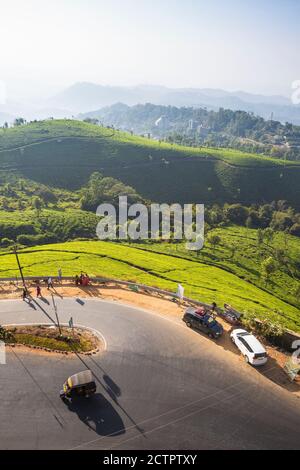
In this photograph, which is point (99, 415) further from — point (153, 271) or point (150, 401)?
point (153, 271)

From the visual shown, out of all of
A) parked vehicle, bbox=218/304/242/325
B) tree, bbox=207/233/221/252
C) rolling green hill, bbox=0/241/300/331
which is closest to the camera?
parked vehicle, bbox=218/304/242/325

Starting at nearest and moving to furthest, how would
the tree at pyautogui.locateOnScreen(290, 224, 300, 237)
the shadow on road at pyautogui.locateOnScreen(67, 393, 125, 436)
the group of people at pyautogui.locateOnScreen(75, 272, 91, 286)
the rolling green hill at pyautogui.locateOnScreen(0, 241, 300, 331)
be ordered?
the shadow on road at pyautogui.locateOnScreen(67, 393, 125, 436)
the group of people at pyautogui.locateOnScreen(75, 272, 91, 286)
the rolling green hill at pyautogui.locateOnScreen(0, 241, 300, 331)
the tree at pyautogui.locateOnScreen(290, 224, 300, 237)

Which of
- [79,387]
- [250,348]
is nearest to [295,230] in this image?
[250,348]

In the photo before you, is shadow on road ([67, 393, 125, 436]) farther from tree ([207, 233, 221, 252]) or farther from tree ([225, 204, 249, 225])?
tree ([225, 204, 249, 225])

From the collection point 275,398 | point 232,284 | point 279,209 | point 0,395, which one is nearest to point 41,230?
point 232,284

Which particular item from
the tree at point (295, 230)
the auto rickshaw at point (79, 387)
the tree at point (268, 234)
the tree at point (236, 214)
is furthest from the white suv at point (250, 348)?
the tree at point (295, 230)

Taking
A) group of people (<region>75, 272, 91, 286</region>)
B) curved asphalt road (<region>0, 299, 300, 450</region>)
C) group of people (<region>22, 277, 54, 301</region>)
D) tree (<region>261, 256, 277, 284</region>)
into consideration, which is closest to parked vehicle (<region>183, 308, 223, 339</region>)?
curved asphalt road (<region>0, 299, 300, 450</region>)
